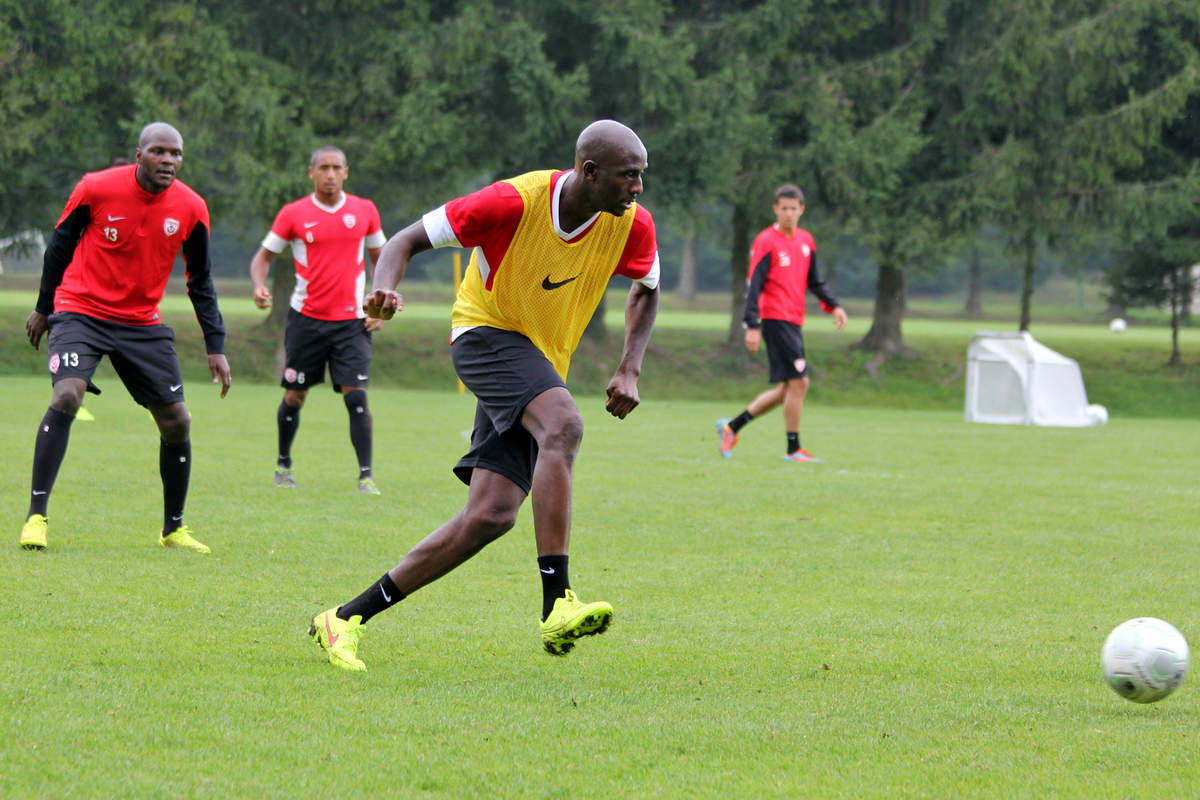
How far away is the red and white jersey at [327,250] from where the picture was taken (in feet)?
34.7

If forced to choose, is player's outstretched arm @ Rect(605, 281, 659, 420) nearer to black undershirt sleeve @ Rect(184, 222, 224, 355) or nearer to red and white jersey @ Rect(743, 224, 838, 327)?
black undershirt sleeve @ Rect(184, 222, 224, 355)

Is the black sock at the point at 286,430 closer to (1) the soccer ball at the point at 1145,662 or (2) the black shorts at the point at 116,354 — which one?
(2) the black shorts at the point at 116,354

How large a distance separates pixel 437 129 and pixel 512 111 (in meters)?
2.54

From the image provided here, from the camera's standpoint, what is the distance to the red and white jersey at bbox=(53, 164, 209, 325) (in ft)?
24.0

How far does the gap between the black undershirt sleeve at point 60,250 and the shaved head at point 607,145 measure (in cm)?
350

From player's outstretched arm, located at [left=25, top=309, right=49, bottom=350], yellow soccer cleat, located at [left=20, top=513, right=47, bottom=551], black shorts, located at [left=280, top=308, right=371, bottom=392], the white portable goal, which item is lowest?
the white portable goal

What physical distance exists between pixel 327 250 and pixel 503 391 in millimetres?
5920

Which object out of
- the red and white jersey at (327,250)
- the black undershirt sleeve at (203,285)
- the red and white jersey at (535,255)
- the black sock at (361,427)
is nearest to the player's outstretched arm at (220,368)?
the black undershirt sleeve at (203,285)

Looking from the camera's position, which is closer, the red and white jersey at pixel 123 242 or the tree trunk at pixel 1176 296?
the red and white jersey at pixel 123 242

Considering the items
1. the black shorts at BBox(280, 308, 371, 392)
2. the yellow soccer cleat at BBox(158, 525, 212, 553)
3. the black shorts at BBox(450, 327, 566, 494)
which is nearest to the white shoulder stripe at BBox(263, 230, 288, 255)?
the black shorts at BBox(280, 308, 371, 392)

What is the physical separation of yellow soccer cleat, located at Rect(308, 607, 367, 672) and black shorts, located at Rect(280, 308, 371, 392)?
555cm

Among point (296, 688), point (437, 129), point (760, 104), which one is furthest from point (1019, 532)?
point (760, 104)

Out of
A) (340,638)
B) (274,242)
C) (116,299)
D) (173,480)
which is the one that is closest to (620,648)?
(340,638)

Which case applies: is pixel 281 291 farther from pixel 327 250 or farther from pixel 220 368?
pixel 220 368
